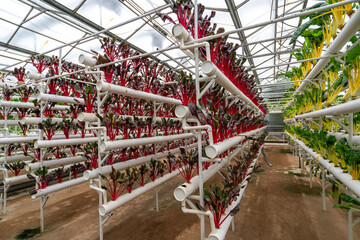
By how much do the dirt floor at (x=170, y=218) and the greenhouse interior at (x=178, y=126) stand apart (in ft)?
0.08

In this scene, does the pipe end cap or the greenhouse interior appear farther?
the greenhouse interior

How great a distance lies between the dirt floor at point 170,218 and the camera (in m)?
2.55

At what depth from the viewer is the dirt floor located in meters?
2.55

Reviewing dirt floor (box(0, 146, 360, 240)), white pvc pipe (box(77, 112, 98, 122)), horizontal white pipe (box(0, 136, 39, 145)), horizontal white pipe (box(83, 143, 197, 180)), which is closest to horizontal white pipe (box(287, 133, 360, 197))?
dirt floor (box(0, 146, 360, 240))

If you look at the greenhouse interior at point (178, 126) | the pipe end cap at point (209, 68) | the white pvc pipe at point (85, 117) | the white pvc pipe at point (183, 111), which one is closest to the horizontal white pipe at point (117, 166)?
the greenhouse interior at point (178, 126)

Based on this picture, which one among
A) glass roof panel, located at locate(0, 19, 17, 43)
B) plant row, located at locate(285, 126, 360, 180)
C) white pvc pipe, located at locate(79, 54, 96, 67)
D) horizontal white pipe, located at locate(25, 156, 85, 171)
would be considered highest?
glass roof panel, located at locate(0, 19, 17, 43)

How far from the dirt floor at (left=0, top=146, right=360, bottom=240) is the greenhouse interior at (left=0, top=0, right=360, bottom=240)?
0.02 m

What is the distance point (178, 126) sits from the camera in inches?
151

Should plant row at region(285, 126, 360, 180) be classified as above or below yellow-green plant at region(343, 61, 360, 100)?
below

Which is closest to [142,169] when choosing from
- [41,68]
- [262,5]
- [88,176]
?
[88,176]

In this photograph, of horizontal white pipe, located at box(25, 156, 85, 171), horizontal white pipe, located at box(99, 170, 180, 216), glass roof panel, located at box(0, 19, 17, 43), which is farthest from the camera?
glass roof panel, located at box(0, 19, 17, 43)

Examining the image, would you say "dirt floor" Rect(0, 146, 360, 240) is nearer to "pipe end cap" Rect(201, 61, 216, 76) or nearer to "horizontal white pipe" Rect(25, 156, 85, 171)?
"horizontal white pipe" Rect(25, 156, 85, 171)

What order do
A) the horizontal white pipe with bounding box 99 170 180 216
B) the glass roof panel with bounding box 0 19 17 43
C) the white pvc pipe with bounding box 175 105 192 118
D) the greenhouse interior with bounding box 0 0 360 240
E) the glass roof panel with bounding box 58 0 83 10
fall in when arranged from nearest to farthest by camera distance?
the white pvc pipe with bounding box 175 105 192 118 → the greenhouse interior with bounding box 0 0 360 240 → the horizontal white pipe with bounding box 99 170 180 216 → the glass roof panel with bounding box 58 0 83 10 → the glass roof panel with bounding box 0 19 17 43

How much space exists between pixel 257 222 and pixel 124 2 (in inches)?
222
